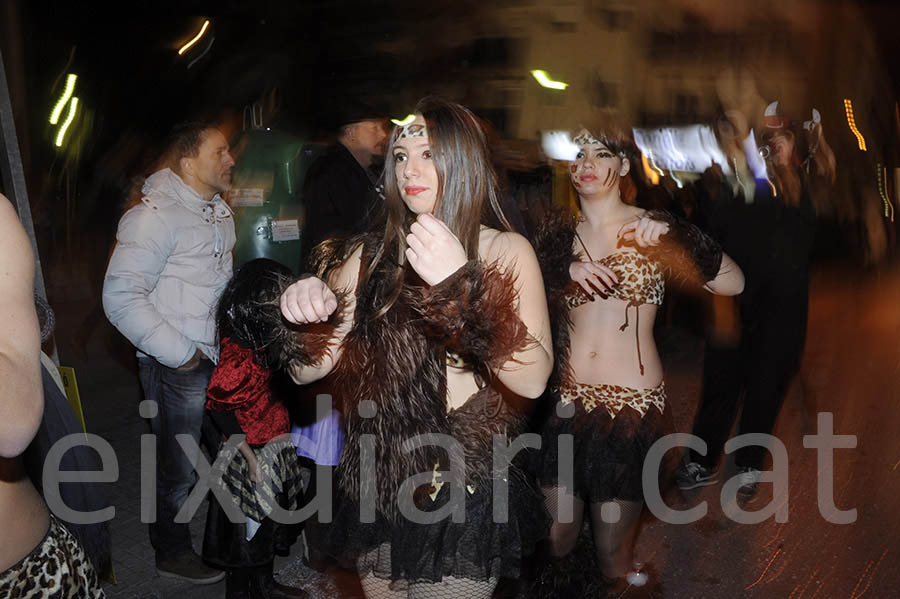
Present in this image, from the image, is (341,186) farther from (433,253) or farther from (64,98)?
(64,98)

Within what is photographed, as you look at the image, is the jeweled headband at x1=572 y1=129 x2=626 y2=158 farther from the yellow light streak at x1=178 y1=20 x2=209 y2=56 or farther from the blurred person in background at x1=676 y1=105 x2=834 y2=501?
the yellow light streak at x1=178 y1=20 x2=209 y2=56

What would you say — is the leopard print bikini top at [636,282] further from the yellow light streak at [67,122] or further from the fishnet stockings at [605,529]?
the yellow light streak at [67,122]

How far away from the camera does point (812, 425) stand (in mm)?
5781

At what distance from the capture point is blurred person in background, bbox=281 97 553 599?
7.00ft

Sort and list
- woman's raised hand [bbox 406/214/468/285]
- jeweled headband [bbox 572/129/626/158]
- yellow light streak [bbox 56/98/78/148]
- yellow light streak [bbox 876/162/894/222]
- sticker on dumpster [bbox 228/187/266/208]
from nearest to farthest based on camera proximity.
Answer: woman's raised hand [bbox 406/214/468/285] < jeweled headband [bbox 572/129/626/158] < sticker on dumpster [bbox 228/187/266/208] < yellow light streak [bbox 876/162/894/222] < yellow light streak [bbox 56/98/78/148]

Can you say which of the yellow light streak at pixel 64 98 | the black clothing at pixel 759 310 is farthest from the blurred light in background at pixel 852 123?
the yellow light streak at pixel 64 98

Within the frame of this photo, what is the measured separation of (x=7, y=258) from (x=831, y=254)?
41.0 ft

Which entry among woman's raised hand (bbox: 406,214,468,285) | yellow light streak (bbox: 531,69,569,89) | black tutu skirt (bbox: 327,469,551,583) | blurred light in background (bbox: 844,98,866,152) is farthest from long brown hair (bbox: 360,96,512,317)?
blurred light in background (bbox: 844,98,866,152)

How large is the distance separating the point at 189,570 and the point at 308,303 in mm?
2283

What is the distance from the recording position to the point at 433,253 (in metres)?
1.86

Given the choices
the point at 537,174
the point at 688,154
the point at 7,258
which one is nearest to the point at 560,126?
the point at 537,174

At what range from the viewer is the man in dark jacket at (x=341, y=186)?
152 inches

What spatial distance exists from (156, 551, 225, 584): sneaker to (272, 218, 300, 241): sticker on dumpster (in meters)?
1.74

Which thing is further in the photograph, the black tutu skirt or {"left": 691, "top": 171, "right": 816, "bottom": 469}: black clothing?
{"left": 691, "top": 171, "right": 816, "bottom": 469}: black clothing
